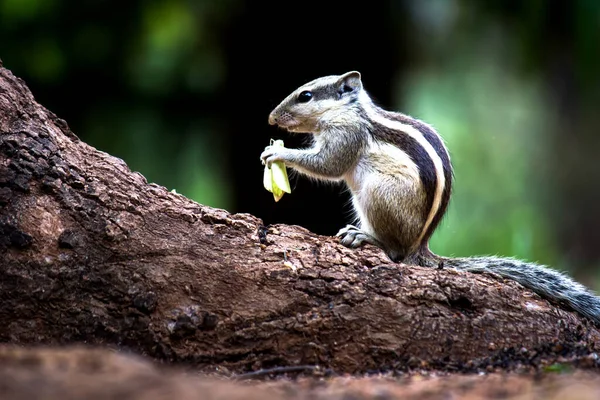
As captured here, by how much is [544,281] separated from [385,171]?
1.23 m

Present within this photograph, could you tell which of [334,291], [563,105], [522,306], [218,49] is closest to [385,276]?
[334,291]

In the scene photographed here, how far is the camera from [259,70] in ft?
29.3

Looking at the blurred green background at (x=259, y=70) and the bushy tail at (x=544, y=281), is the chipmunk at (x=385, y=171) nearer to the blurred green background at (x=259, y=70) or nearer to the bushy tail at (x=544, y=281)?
the bushy tail at (x=544, y=281)

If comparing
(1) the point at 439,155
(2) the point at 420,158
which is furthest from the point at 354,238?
(1) the point at 439,155

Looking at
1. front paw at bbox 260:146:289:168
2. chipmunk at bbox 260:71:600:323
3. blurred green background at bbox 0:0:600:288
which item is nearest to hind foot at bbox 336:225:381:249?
chipmunk at bbox 260:71:600:323

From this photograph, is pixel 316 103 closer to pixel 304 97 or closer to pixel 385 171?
pixel 304 97

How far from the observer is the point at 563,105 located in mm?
12344

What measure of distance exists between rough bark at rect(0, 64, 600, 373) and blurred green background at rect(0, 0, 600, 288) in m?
3.60

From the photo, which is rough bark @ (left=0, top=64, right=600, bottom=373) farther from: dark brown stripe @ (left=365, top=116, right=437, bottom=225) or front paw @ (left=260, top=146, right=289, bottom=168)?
front paw @ (left=260, top=146, right=289, bottom=168)

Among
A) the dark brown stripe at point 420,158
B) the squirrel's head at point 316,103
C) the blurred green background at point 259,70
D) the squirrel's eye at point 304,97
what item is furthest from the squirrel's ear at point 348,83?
the blurred green background at point 259,70

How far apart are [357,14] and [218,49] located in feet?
7.41

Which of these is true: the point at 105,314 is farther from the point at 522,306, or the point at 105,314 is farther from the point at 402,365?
the point at 522,306

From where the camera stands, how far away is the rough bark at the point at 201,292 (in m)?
3.94

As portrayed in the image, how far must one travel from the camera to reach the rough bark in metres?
3.94
